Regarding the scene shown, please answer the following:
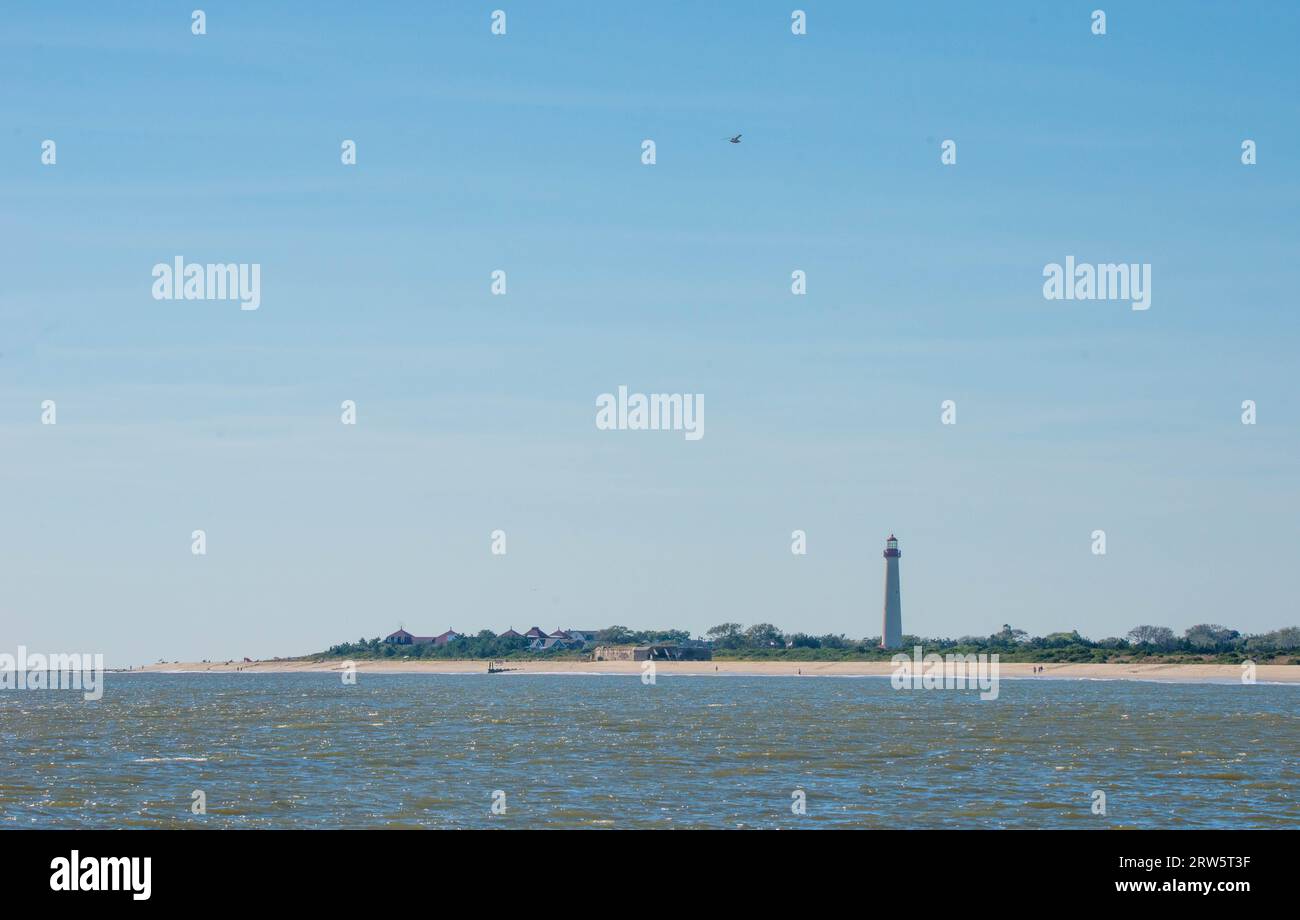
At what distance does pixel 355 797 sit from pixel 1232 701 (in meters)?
101

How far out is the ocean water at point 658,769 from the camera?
41000mm

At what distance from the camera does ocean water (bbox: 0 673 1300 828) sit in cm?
4100

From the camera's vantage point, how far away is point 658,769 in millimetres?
55125

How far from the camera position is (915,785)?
159 ft
